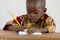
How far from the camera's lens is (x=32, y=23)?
1.14m

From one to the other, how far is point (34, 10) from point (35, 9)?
12 millimetres

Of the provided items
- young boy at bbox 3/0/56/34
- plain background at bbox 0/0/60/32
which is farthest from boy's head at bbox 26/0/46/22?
plain background at bbox 0/0/60/32

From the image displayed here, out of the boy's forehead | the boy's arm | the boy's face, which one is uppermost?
the boy's forehead

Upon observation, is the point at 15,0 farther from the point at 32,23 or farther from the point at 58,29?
the point at 32,23

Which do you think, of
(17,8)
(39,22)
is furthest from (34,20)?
(17,8)

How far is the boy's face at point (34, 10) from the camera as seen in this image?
1.09m

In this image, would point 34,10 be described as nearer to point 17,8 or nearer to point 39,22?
point 39,22

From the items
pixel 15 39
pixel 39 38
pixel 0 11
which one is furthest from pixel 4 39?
pixel 0 11

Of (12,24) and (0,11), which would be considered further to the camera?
(0,11)

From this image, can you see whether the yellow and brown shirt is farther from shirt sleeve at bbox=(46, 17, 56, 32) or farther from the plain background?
the plain background

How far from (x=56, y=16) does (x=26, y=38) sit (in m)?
1.08

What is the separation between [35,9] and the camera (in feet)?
3.63

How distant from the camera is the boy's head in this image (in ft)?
3.59

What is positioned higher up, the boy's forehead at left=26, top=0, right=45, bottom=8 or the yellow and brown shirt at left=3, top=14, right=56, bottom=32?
the boy's forehead at left=26, top=0, right=45, bottom=8
